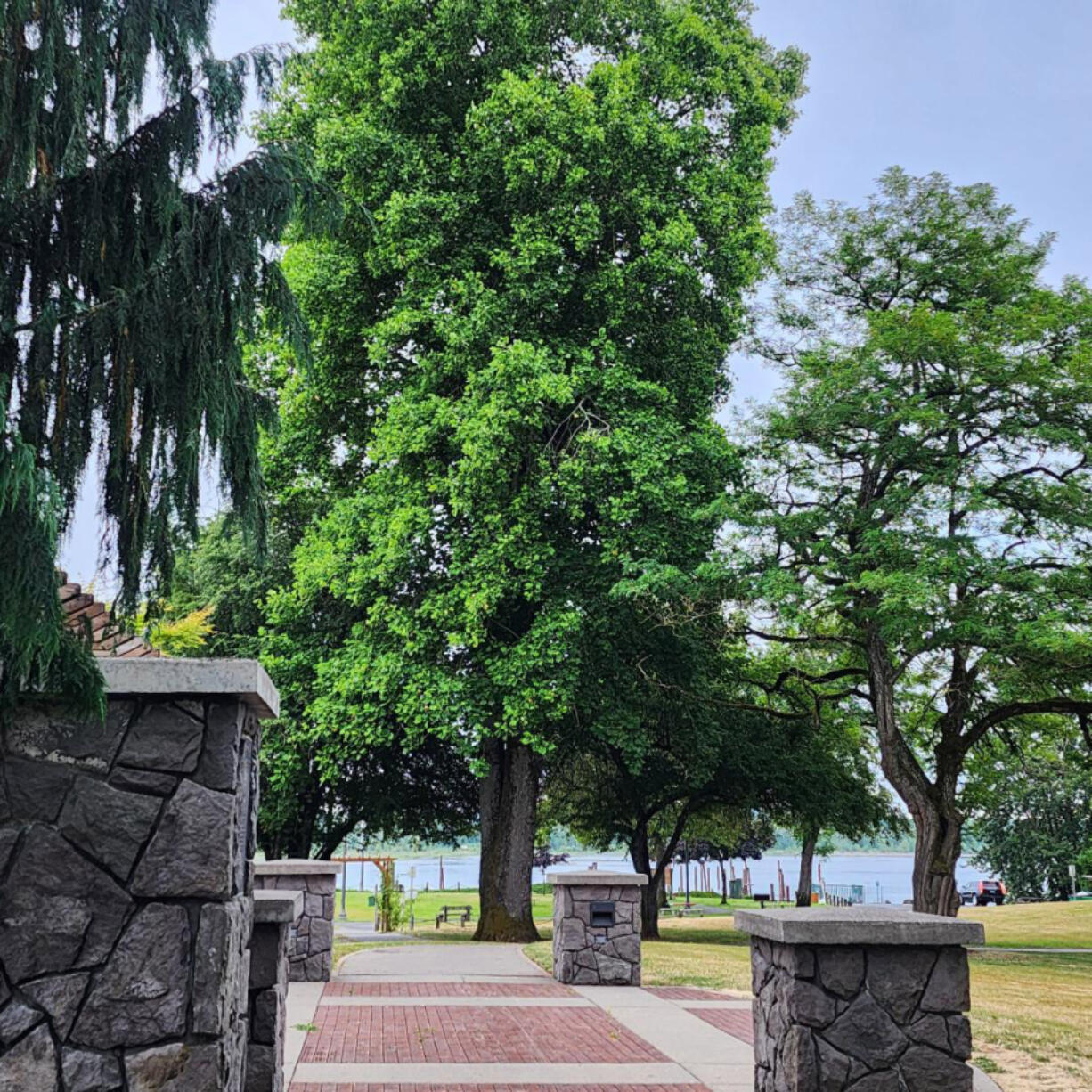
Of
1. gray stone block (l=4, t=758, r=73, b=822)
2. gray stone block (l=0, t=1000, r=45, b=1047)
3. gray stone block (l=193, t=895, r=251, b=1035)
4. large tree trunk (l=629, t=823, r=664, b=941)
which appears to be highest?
gray stone block (l=4, t=758, r=73, b=822)

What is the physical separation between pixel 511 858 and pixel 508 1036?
33.6ft

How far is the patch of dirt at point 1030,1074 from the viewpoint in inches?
268

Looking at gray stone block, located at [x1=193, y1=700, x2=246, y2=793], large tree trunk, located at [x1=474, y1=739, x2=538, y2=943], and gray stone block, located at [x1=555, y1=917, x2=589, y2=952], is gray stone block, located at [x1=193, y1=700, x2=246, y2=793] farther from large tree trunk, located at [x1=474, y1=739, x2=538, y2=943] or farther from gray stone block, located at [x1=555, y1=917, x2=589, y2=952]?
large tree trunk, located at [x1=474, y1=739, x2=538, y2=943]

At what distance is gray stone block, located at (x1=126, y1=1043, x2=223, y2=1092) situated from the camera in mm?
4586

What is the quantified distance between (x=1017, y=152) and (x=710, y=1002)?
2185 centimetres

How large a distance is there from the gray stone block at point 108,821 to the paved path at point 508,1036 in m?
2.51

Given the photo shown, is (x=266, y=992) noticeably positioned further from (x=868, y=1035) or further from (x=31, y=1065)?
(x=868, y=1035)

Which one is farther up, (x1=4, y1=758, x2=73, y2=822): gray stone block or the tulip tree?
the tulip tree


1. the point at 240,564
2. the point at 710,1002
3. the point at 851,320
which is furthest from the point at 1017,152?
the point at 710,1002

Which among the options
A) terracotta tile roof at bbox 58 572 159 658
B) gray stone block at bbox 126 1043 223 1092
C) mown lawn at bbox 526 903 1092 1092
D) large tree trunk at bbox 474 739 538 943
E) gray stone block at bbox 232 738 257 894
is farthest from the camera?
large tree trunk at bbox 474 739 538 943

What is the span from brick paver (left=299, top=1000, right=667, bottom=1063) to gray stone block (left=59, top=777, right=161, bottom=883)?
3.25 meters

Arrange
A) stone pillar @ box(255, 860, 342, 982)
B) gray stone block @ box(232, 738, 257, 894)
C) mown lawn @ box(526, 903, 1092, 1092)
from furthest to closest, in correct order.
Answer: stone pillar @ box(255, 860, 342, 982), mown lawn @ box(526, 903, 1092, 1092), gray stone block @ box(232, 738, 257, 894)

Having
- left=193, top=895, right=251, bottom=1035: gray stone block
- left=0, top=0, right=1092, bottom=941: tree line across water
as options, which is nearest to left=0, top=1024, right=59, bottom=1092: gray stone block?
left=193, top=895, right=251, bottom=1035: gray stone block

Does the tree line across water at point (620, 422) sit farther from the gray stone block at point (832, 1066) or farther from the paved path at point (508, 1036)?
the gray stone block at point (832, 1066)
